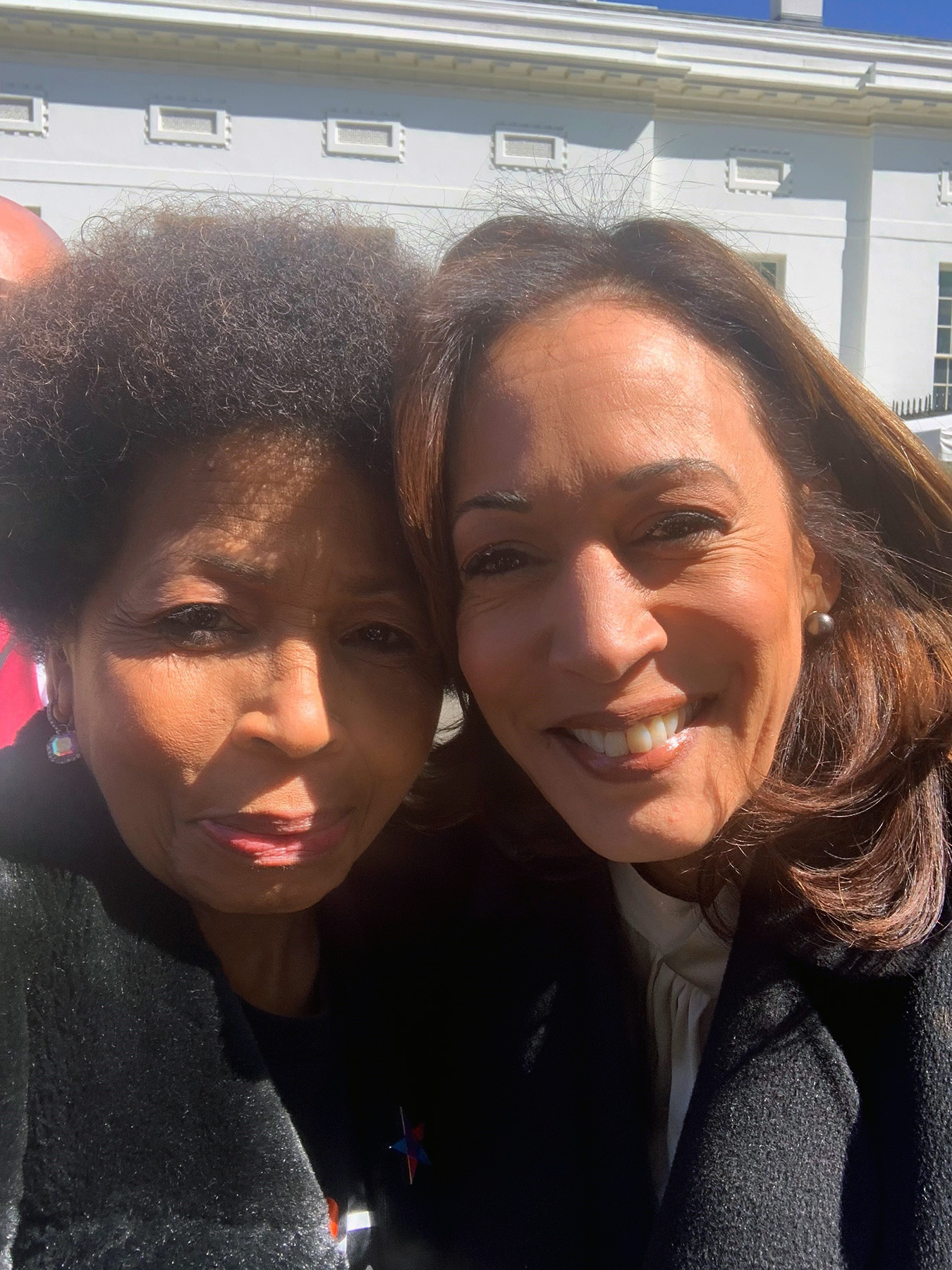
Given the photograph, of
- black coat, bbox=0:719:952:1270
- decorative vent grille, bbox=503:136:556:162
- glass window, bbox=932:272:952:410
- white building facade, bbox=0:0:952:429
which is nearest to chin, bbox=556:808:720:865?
black coat, bbox=0:719:952:1270

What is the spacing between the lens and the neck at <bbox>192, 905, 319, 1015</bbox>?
4.73 feet

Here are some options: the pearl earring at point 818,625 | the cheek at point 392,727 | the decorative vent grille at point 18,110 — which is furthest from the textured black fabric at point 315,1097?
the decorative vent grille at point 18,110

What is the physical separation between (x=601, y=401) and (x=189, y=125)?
40.2 feet

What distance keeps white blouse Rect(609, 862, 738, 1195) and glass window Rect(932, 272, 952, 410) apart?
44.6 ft

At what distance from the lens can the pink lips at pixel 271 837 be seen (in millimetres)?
1291

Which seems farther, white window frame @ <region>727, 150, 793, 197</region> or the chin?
white window frame @ <region>727, 150, 793, 197</region>

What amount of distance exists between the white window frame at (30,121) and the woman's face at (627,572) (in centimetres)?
1239

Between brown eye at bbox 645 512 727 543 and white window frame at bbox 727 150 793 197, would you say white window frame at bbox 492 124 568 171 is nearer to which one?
white window frame at bbox 727 150 793 197

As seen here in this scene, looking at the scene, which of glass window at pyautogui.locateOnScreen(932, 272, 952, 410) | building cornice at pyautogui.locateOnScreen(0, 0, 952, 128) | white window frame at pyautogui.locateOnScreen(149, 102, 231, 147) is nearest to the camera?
building cornice at pyautogui.locateOnScreen(0, 0, 952, 128)

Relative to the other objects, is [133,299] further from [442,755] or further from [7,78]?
[7,78]

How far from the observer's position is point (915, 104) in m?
Answer: 13.0

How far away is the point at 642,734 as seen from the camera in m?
1.32

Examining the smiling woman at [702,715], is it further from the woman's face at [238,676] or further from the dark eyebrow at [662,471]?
the woman's face at [238,676]

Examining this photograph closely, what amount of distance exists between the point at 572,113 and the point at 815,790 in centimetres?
1274
